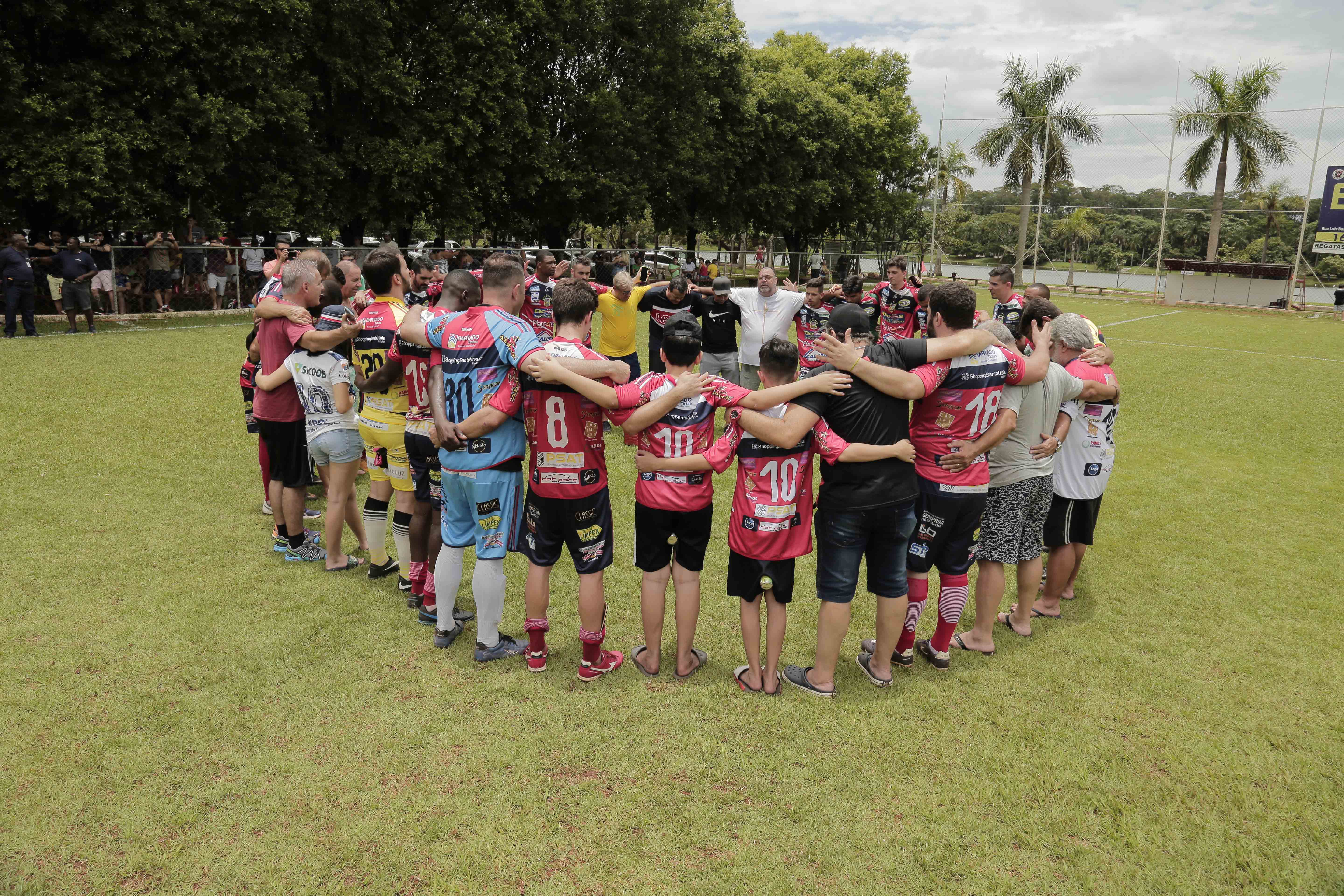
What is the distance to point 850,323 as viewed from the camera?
156 inches

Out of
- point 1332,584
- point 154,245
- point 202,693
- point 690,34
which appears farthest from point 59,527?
point 690,34

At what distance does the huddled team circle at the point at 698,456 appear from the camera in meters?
3.98

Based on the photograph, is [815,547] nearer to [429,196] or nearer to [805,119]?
→ [429,196]

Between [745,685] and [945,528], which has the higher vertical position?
[945,528]

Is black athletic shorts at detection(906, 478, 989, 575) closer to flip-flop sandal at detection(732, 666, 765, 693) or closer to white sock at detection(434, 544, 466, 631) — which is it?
flip-flop sandal at detection(732, 666, 765, 693)

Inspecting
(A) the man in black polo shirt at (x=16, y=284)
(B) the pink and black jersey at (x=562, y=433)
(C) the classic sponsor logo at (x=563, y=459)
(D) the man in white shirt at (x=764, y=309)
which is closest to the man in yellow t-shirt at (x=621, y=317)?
(D) the man in white shirt at (x=764, y=309)

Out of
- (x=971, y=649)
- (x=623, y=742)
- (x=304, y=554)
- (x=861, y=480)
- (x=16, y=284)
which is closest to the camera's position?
(x=623, y=742)

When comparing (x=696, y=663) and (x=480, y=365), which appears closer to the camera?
(x=480, y=365)

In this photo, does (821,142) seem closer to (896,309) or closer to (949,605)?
(896,309)

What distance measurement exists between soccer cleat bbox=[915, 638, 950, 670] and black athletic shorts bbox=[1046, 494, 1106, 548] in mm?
1244

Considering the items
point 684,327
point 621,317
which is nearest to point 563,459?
point 684,327

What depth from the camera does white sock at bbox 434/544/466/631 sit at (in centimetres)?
461

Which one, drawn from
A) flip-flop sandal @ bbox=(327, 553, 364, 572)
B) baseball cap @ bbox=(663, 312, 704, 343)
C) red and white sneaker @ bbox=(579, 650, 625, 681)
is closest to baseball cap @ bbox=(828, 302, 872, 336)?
baseball cap @ bbox=(663, 312, 704, 343)

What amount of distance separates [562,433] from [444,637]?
163cm
